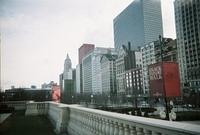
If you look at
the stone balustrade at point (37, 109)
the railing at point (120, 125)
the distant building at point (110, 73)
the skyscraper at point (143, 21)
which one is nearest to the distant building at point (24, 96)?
the stone balustrade at point (37, 109)

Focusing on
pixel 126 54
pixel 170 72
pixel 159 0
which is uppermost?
pixel 159 0

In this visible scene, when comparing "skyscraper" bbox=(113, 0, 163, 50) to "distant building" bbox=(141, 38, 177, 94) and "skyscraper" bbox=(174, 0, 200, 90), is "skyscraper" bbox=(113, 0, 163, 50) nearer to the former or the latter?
"distant building" bbox=(141, 38, 177, 94)

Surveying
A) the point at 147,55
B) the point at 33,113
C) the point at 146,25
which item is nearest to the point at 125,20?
the point at 146,25

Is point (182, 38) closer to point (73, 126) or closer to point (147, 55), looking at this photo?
point (147, 55)

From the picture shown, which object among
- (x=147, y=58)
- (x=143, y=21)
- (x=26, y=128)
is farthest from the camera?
(x=143, y=21)

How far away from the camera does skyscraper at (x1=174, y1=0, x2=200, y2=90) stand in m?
106

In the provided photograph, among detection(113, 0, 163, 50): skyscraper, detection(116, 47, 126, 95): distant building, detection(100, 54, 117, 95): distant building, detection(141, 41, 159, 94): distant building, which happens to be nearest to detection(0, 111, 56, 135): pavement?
detection(141, 41, 159, 94): distant building

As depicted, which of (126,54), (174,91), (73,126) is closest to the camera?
(73,126)

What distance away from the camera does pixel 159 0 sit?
17938 cm

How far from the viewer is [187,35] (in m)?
111

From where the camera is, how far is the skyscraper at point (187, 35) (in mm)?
106500

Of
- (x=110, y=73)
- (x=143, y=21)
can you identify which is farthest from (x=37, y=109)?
(x=143, y=21)

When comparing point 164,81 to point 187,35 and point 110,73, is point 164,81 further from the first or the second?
point 110,73

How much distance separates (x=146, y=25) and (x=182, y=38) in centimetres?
5654
